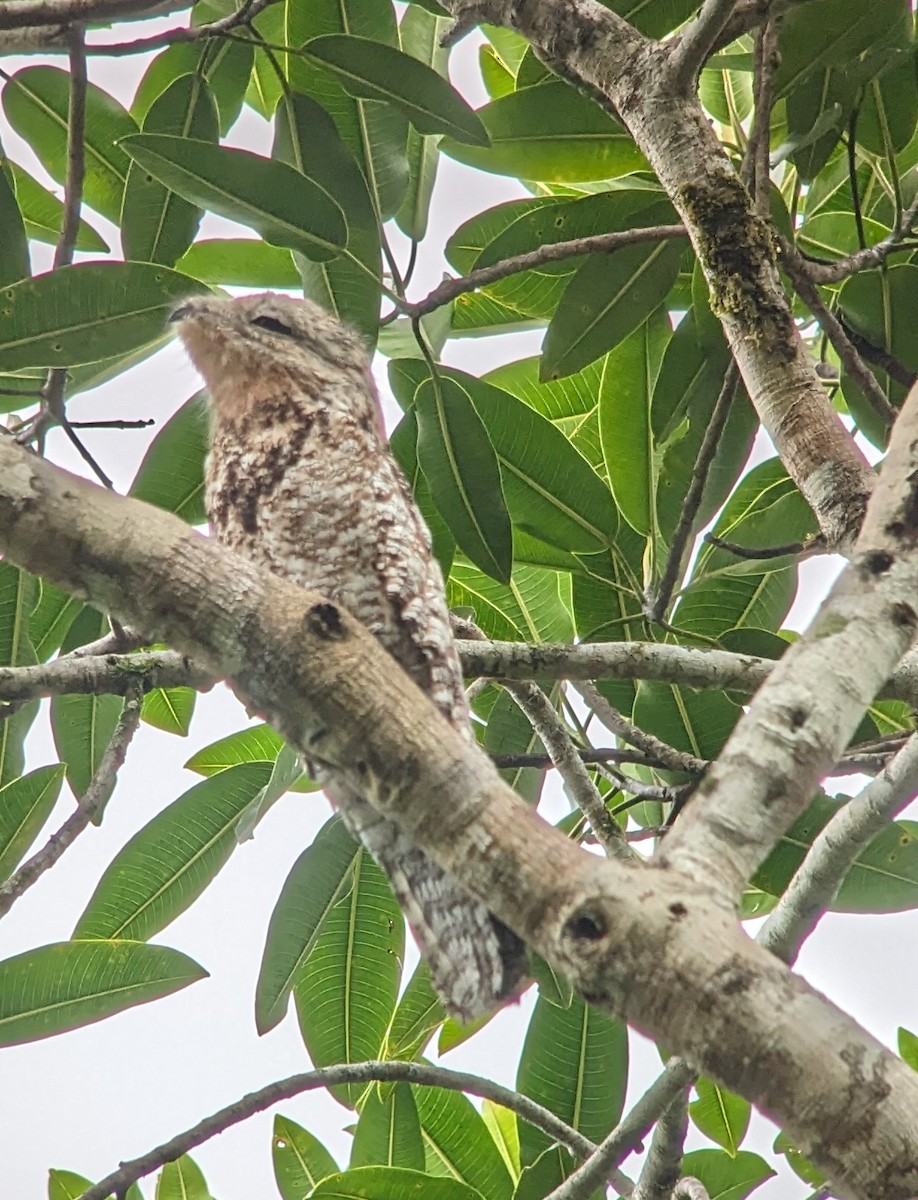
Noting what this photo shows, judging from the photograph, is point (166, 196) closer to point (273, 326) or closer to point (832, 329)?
point (273, 326)

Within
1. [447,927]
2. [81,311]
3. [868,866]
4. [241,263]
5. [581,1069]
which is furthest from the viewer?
[241,263]

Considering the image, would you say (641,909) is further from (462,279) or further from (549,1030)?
(549,1030)

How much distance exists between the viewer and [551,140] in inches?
101

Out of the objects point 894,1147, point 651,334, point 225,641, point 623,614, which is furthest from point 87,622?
point 894,1147

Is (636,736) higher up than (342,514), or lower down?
lower down

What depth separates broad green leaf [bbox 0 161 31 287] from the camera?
2207mm

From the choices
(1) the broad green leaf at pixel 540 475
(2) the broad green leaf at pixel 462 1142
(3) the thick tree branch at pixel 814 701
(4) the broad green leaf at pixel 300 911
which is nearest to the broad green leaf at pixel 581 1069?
(2) the broad green leaf at pixel 462 1142

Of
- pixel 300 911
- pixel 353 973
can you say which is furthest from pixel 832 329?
pixel 353 973

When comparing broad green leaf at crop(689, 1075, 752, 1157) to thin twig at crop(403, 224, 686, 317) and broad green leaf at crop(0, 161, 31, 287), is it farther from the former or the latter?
broad green leaf at crop(0, 161, 31, 287)

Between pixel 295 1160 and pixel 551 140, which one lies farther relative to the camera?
pixel 295 1160

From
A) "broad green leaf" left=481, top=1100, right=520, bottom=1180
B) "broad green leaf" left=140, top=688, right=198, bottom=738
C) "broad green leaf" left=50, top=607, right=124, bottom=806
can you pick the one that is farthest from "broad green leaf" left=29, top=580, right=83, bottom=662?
"broad green leaf" left=481, top=1100, right=520, bottom=1180

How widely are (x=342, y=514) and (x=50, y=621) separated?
0.90 metres

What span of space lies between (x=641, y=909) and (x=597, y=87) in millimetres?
1654

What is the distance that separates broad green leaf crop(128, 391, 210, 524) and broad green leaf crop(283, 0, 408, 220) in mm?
654
